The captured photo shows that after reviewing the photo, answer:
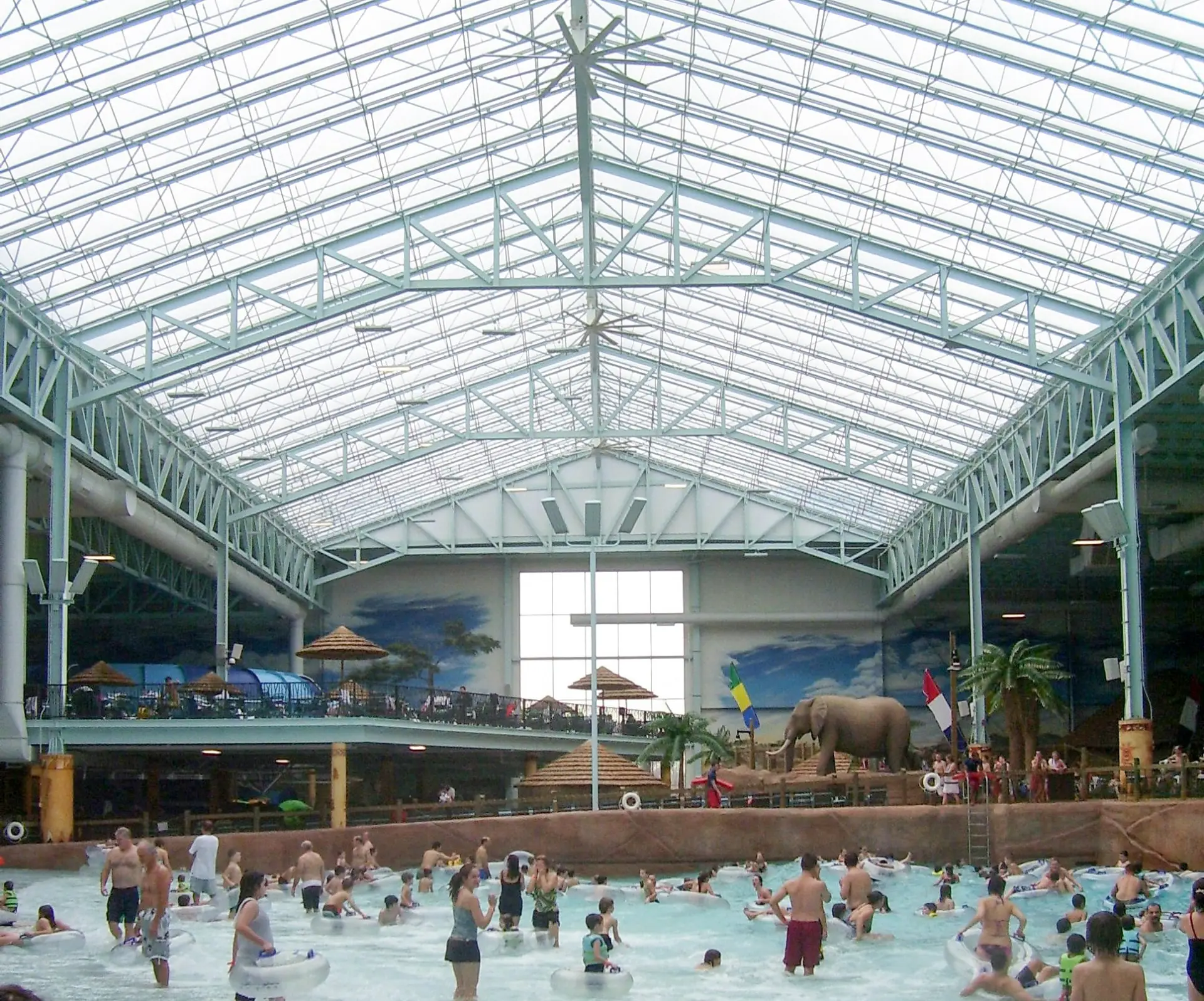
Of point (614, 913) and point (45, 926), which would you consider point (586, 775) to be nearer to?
point (614, 913)

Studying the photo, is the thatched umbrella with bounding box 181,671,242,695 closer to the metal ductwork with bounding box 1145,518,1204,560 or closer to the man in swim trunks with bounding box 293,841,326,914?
the man in swim trunks with bounding box 293,841,326,914

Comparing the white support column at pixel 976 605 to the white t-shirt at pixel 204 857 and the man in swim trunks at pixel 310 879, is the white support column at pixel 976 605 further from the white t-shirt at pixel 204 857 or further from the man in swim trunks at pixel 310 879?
the white t-shirt at pixel 204 857

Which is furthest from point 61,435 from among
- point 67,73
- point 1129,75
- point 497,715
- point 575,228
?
point 1129,75

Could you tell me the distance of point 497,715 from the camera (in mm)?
48250

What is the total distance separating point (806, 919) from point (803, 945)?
0.51 metres

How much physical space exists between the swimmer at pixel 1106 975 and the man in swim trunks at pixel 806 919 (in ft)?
25.1

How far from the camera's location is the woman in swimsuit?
1142 cm

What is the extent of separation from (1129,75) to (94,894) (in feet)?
73.2

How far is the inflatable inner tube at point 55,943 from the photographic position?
1956 cm

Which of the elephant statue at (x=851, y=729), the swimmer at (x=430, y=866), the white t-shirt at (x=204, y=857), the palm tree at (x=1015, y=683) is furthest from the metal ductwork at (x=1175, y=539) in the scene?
the white t-shirt at (x=204, y=857)

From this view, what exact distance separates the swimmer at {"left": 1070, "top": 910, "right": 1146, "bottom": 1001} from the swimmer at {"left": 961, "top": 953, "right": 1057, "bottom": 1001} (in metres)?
7.76

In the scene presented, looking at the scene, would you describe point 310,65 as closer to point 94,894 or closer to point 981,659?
point 94,894

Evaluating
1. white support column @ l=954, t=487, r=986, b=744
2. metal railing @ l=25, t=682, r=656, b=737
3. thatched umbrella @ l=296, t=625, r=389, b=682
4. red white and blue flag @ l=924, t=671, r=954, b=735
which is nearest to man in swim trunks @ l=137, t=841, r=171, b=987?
metal railing @ l=25, t=682, r=656, b=737

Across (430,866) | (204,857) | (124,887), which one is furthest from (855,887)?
(204,857)
